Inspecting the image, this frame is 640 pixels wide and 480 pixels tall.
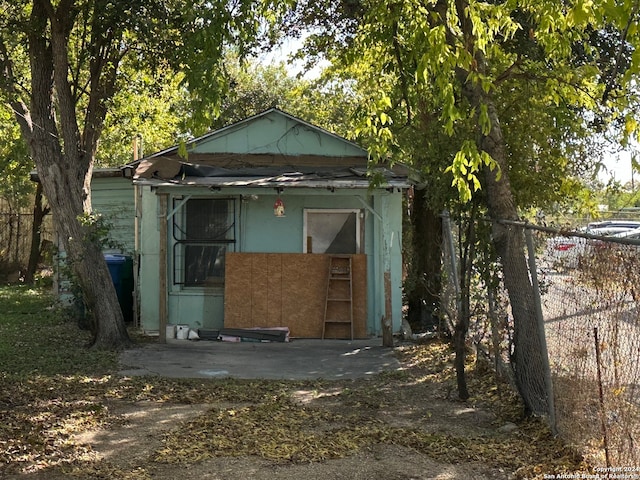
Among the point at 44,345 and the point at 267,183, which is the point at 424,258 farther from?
the point at 44,345

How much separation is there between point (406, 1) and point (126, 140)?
1345 centimetres

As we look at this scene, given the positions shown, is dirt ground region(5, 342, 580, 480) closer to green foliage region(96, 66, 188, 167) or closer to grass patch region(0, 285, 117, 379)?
grass patch region(0, 285, 117, 379)

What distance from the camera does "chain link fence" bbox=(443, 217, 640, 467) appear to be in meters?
4.25

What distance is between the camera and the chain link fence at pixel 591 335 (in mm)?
4254

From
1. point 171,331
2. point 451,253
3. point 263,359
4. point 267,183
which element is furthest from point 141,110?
point 451,253

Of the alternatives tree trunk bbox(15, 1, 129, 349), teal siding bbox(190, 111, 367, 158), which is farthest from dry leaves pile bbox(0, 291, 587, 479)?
teal siding bbox(190, 111, 367, 158)

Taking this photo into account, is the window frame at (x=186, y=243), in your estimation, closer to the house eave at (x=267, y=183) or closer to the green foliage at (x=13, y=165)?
the house eave at (x=267, y=183)

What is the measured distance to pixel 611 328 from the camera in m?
4.50

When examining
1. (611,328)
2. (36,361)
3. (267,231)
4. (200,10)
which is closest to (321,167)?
(267,231)

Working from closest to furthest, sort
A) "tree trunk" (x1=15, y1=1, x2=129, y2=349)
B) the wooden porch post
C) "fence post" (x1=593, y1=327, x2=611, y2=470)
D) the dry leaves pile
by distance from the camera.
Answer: "fence post" (x1=593, y1=327, x2=611, y2=470) → the dry leaves pile → "tree trunk" (x1=15, y1=1, x2=129, y2=349) → the wooden porch post

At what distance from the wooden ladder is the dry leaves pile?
108 inches

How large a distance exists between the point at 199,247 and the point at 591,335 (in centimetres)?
829

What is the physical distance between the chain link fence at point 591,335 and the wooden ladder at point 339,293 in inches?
204

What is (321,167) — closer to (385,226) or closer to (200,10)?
(385,226)
